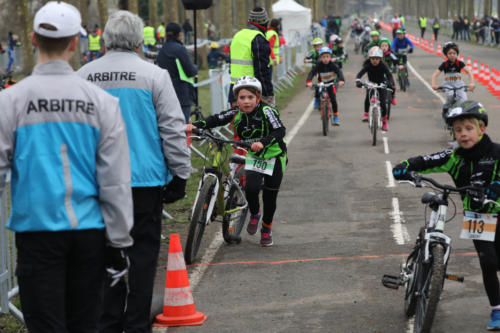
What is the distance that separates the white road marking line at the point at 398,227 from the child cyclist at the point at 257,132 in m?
1.37

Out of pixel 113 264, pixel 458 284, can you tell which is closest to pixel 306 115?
pixel 458 284

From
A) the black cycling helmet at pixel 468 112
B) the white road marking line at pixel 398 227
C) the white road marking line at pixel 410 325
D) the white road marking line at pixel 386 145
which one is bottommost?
the white road marking line at pixel 386 145

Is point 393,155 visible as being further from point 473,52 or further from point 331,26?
point 331,26

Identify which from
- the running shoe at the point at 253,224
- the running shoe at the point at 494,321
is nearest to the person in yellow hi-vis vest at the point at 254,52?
the running shoe at the point at 253,224

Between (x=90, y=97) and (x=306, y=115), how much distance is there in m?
18.6

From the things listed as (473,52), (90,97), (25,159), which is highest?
(90,97)

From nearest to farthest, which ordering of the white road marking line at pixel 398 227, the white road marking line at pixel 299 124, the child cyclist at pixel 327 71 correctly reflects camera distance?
the white road marking line at pixel 398 227, the white road marking line at pixel 299 124, the child cyclist at pixel 327 71

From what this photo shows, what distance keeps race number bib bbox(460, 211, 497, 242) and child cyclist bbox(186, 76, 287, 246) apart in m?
2.68

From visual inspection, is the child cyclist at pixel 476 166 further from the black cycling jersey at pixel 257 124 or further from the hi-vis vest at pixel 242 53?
the hi-vis vest at pixel 242 53

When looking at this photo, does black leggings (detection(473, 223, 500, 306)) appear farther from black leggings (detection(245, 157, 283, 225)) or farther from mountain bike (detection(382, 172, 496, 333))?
black leggings (detection(245, 157, 283, 225))

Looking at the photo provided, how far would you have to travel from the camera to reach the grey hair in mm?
5352

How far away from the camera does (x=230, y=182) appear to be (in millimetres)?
9023

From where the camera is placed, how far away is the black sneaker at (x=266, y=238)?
915cm

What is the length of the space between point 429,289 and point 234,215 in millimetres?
3641
